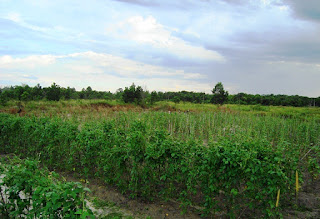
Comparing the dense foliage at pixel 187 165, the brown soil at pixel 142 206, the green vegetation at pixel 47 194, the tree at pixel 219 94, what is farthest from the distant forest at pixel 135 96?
the green vegetation at pixel 47 194

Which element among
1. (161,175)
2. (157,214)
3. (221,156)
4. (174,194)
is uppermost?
(221,156)

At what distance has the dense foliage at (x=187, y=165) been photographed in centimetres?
321

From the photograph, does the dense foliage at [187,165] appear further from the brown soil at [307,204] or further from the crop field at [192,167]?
the brown soil at [307,204]

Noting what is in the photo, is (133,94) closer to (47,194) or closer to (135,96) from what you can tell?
(135,96)

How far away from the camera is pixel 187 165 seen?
3520mm

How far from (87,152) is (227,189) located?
2885 millimetres

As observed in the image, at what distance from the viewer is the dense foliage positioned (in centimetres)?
321

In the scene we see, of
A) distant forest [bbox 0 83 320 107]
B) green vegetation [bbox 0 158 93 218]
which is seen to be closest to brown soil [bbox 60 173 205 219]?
green vegetation [bbox 0 158 93 218]

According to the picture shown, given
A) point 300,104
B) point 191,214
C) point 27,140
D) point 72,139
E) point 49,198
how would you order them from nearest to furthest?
point 49,198
point 191,214
point 72,139
point 27,140
point 300,104

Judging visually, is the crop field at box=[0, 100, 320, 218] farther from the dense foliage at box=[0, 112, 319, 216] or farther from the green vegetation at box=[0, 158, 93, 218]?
the green vegetation at box=[0, 158, 93, 218]

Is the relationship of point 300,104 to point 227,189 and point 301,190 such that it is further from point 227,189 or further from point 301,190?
point 227,189

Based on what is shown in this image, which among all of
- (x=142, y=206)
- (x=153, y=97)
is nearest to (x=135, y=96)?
(x=153, y=97)

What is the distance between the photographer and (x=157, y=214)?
12.4 ft

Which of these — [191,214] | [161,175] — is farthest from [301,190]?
[161,175]
